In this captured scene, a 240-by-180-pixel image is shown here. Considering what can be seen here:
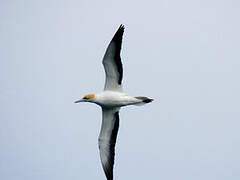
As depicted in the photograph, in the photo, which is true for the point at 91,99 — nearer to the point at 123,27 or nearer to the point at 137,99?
the point at 137,99

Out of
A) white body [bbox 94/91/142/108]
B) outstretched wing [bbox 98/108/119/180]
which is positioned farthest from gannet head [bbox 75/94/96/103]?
outstretched wing [bbox 98/108/119/180]

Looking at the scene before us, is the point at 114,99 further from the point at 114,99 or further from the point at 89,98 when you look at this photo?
the point at 89,98

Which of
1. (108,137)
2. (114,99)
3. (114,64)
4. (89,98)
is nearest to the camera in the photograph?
(114,64)

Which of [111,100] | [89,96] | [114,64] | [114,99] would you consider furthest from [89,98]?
[114,64]

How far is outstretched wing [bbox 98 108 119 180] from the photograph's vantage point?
23000mm

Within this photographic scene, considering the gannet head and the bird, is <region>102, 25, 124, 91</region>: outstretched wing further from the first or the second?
the gannet head

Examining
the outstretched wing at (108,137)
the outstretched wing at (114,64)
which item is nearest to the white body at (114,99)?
the outstretched wing at (114,64)

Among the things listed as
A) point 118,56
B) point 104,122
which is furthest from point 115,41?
point 104,122

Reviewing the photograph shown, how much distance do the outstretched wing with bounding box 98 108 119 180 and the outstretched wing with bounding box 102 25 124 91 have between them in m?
1.32

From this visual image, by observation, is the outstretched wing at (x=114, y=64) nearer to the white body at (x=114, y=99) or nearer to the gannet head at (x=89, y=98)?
the white body at (x=114, y=99)

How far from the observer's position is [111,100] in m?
22.2

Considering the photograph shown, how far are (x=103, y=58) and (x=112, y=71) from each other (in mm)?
767

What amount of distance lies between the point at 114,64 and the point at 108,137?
139 inches

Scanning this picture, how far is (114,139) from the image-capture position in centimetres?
2334
